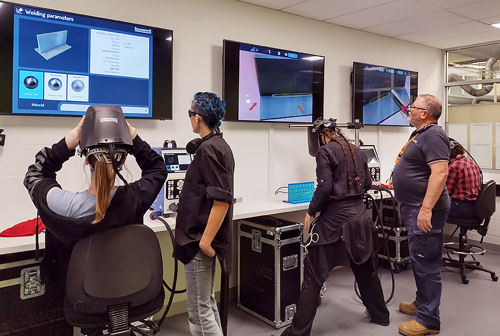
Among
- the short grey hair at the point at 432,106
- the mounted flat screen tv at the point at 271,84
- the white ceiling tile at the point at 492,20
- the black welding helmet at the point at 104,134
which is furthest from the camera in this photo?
the white ceiling tile at the point at 492,20

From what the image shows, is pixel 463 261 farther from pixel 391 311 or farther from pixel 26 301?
pixel 26 301

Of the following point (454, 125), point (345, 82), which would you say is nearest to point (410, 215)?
point (345, 82)

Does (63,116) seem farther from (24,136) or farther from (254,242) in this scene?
(254,242)

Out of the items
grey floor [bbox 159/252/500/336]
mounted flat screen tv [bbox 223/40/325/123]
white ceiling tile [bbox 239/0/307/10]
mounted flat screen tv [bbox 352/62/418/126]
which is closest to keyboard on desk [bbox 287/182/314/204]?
mounted flat screen tv [bbox 223/40/325/123]

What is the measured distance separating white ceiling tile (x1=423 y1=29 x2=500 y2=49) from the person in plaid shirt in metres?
1.57

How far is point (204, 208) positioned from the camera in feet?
6.55

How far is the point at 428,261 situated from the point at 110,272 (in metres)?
2.11

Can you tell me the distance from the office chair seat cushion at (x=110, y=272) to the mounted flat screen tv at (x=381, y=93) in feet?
10.6

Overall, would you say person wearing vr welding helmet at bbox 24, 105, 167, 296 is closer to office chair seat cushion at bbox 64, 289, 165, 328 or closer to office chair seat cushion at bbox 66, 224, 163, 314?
office chair seat cushion at bbox 66, 224, 163, 314

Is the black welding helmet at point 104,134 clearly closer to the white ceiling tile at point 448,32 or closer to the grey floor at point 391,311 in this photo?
the grey floor at point 391,311

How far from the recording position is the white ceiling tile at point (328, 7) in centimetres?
348

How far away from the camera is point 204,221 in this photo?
1995 millimetres

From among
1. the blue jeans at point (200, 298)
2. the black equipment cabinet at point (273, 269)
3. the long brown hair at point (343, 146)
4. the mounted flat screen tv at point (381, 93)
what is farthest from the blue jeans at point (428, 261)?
the mounted flat screen tv at point (381, 93)

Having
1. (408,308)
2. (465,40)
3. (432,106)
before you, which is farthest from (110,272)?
(465,40)
